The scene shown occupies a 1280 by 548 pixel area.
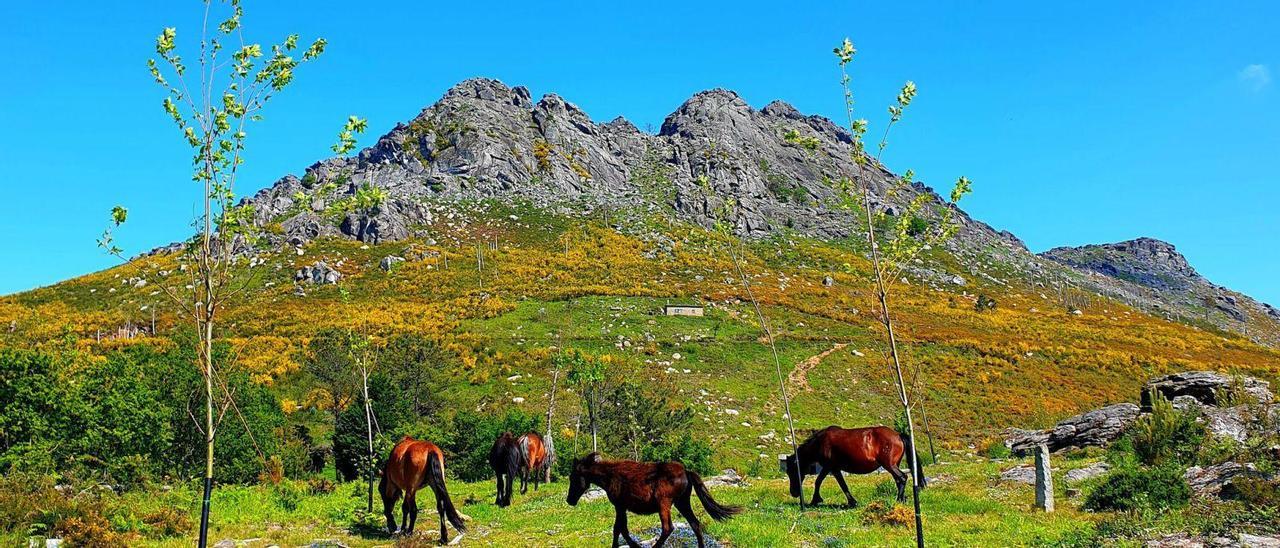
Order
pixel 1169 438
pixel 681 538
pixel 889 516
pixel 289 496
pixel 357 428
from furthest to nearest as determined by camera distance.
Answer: pixel 357 428, pixel 289 496, pixel 1169 438, pixel 889 516, pixel 681 538

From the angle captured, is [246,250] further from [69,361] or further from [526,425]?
[526,425]

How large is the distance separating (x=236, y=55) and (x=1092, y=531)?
14254mm

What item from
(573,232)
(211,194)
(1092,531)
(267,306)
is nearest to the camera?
(211,194)

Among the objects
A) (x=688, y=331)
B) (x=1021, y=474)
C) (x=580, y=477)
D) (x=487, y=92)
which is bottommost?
(x=1021, y=474)

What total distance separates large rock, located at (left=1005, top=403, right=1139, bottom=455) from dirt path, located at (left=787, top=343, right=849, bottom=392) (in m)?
22.2

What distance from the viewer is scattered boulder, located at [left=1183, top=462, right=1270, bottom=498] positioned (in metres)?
11.8

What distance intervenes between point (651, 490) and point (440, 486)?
4760mm

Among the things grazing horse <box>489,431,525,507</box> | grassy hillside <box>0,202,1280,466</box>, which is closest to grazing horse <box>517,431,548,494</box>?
grazing horse <box>489,431,525,507</box>

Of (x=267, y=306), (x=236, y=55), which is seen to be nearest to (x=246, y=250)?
(x=236, y=55)

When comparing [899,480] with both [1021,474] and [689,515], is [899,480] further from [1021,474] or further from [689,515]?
[689,515]

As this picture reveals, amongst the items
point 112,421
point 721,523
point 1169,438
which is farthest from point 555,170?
point 721,523

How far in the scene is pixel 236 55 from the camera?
7.32 meters

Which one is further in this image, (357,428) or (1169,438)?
(357,428)

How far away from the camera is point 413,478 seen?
13.7m
